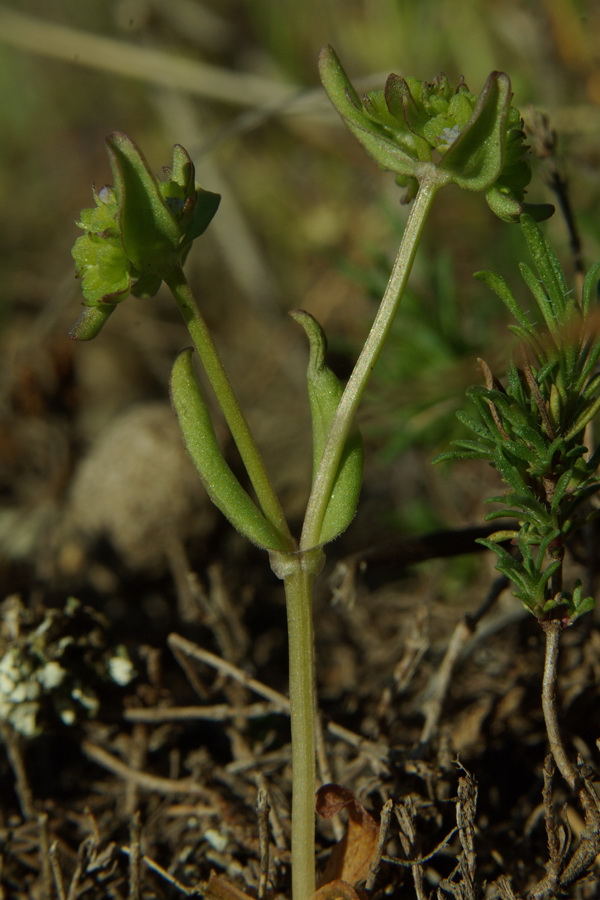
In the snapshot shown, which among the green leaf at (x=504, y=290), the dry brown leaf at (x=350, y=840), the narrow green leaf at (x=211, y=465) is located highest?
the green leaf at (x=504, y=290)

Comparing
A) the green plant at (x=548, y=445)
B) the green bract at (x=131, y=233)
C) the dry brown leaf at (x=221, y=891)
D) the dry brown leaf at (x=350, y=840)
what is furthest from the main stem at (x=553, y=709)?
the green bract at (x=131, y=233)

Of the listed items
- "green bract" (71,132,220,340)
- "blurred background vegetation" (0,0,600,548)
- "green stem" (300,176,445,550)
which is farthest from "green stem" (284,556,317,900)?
"blurred background vegetation" (0,0,600,548)

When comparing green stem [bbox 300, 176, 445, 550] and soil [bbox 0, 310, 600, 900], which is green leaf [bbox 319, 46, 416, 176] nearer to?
green stem [bbox 300, 176, 445, 550]

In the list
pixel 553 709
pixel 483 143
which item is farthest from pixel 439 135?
pixel 553 709

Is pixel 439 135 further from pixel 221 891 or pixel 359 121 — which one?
pixel 221 891

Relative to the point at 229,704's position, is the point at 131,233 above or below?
above

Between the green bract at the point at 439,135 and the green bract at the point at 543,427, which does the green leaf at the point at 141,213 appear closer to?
the green bract at the point at 439,135
